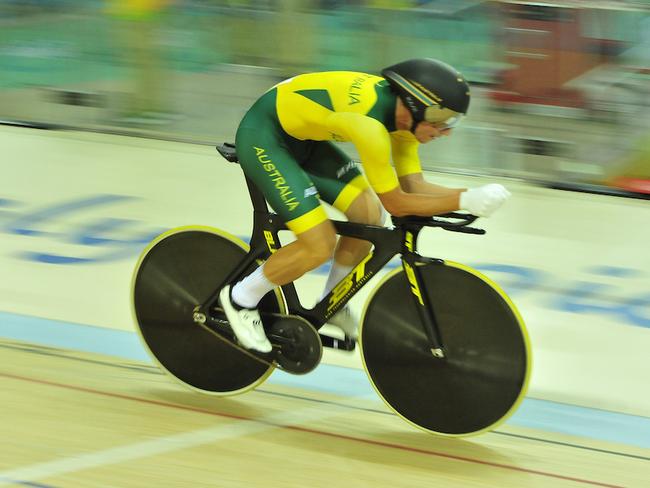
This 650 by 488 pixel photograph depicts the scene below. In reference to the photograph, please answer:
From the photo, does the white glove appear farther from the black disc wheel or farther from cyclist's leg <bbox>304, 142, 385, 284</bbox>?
the black disc wheel

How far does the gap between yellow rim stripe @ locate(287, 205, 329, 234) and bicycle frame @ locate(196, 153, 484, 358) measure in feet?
0.24

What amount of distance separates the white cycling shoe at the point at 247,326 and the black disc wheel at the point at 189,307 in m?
0.10

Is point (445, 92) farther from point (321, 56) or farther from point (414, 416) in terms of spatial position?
point (321, 56)

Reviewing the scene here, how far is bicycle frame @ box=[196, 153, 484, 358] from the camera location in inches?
126

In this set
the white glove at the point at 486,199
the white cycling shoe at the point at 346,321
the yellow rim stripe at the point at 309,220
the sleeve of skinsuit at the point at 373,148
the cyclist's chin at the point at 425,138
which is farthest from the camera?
the white cycling shoe at the point at 346,321

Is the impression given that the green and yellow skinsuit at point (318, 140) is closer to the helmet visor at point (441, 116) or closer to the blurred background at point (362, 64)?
the helmet visor at point (441, 116)

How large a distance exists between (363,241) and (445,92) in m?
0.65

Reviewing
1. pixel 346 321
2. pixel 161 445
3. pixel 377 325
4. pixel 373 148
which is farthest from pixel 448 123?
pixel 161 445

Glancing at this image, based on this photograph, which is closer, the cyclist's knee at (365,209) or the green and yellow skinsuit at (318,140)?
the green and yellow skinsuit at (318,140)

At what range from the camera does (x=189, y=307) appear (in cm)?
364

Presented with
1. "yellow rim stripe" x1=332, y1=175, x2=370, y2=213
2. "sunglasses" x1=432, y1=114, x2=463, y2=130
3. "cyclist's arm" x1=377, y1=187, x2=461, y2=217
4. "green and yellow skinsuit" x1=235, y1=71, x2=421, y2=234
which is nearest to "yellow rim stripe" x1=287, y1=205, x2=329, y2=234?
"green and yellow skinsuit" x1=235, y1=71, x2=421, y2=234

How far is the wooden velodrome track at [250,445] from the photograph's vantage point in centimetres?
315

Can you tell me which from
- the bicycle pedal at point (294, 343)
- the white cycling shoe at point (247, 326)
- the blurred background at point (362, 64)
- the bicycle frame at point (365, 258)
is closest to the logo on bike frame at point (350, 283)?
the bicycle frame at point (365, 258)

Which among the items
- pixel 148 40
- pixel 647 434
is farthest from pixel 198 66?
pixel 647 434
